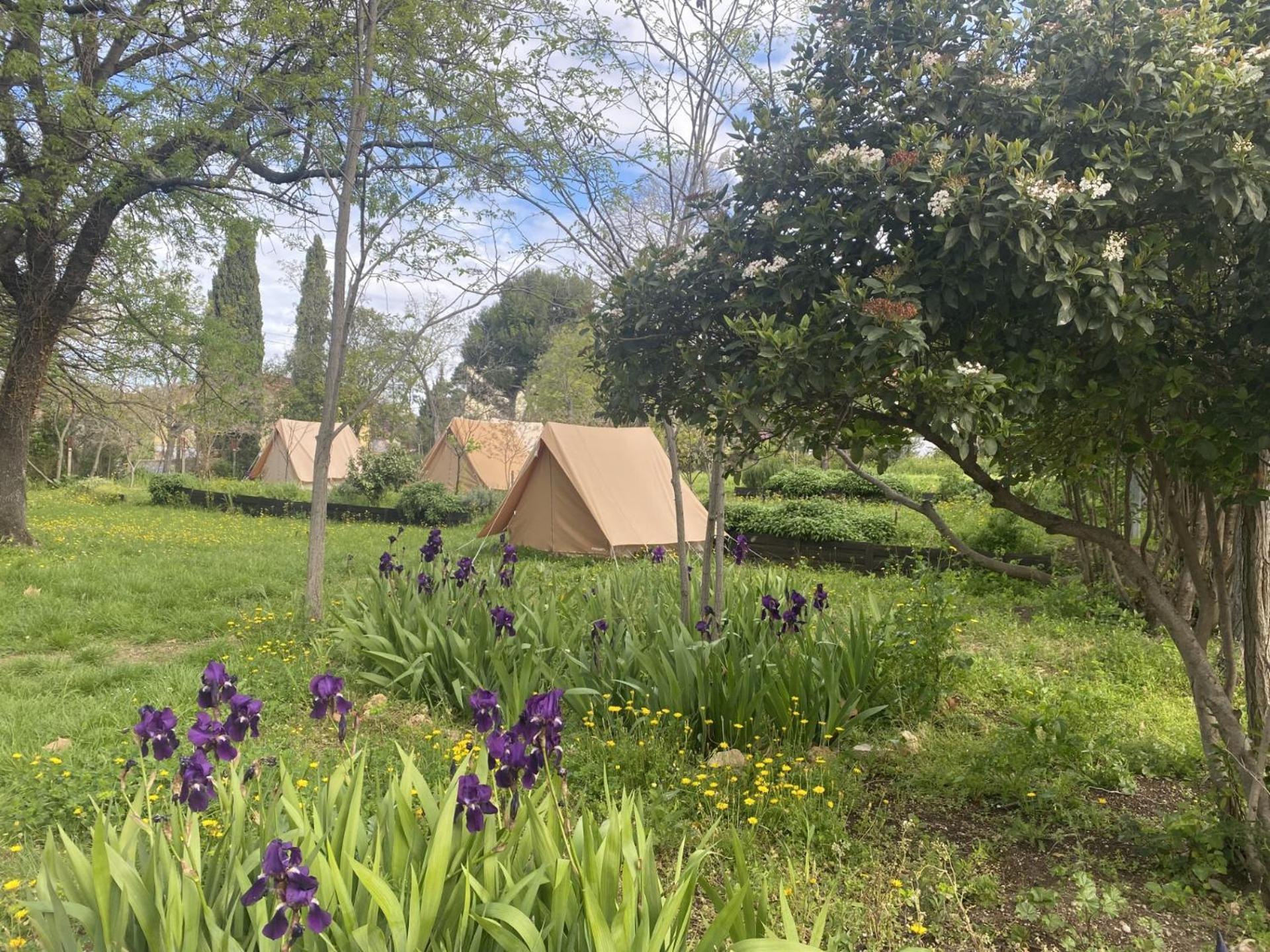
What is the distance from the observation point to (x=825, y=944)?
2.21 meters

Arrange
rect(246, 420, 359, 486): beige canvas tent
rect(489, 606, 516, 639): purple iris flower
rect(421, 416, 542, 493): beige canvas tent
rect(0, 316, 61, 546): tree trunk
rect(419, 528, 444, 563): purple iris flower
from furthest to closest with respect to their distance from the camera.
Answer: rect(246, 420, 359, 486): beige canvas tent
rect(421, 416, 542, 493): beige canvas tent
rect(0, 316, 61, 546): tree trunk
rect(419, 528, 444, 563): purple iris flower
rect(489, 606, 516, 639): purple iris flower

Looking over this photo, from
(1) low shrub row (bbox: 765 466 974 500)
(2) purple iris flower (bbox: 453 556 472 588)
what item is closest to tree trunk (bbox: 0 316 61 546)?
(2) purple iris flower (bbox: 453 556 472 588)

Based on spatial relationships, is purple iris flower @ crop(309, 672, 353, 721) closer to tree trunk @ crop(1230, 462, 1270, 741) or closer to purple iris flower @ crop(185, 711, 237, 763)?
purple iris flower @ crop(185, 711, 237, 763)

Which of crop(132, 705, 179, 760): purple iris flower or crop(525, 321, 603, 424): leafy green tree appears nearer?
crop(132, 705, 179, 760): purple iris flower

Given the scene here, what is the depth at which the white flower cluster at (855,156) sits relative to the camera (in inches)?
92.2

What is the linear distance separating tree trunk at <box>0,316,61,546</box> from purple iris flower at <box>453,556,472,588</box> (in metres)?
7.59

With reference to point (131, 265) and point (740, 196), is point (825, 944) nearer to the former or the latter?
point (740, 196)

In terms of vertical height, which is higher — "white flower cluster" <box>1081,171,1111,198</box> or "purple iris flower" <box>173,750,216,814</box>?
"white flower cluster" <box>1081,171,1111,198</box>

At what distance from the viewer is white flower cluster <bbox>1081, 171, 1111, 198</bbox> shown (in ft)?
6.61

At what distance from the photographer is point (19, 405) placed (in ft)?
32.4

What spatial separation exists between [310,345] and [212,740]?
28999mm

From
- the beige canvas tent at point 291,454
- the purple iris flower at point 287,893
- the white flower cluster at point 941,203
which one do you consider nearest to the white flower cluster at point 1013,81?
the white flower cluster at point 941,203

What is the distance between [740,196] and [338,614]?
402 cm

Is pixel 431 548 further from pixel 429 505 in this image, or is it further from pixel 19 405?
pixel 429 505
